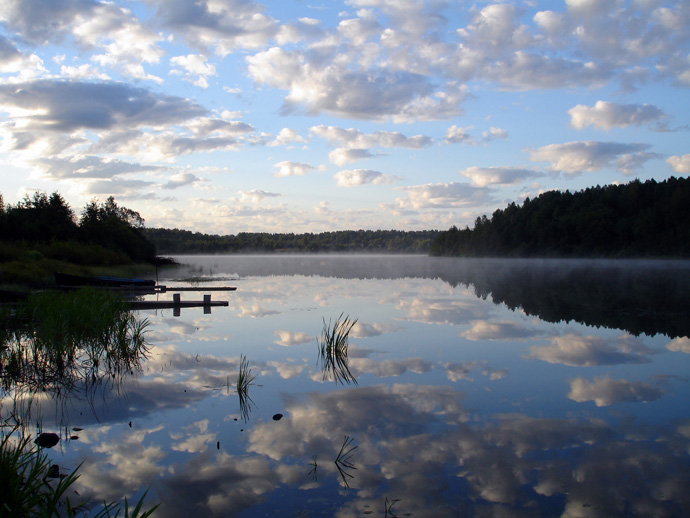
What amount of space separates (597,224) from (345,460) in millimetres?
90242

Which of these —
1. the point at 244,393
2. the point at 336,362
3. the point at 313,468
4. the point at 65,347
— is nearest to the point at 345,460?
the point at 313,468

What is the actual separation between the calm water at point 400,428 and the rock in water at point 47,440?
0.13 meters

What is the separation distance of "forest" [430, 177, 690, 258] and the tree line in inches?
2647

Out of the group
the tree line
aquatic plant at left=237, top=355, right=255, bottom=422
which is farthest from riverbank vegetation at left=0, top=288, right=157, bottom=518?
the tree line

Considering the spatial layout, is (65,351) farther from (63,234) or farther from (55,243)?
(63,234)

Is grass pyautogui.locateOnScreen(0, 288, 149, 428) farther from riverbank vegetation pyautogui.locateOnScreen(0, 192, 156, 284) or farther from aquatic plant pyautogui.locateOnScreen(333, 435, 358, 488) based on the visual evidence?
riverbank vegetation pyautogui.locateOnScreen(0, 192, 156, 284)

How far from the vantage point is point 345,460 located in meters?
5.43

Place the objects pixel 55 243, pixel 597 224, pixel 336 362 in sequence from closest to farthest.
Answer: pixel 336 362 → pixel 55 243 → pixel 597 224

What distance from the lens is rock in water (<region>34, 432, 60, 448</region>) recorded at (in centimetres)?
583

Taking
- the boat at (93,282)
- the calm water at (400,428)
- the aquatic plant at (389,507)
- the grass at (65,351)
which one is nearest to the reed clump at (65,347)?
the grass at (65,351)

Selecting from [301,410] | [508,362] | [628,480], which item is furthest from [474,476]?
[508,362]

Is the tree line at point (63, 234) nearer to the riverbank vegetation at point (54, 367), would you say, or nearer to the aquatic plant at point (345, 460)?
the riverbank vegetation at point (54, 367)

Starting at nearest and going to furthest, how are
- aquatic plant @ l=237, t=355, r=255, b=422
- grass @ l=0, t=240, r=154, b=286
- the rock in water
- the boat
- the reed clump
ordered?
1. the rock in water
2. aquatic plant @ l=237, t=355, r=255, b=422
3. the reed clump
4. the boat
5. grass @ l=0, t=240, r=154, b=286

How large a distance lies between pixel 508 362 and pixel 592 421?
3.54 metres
